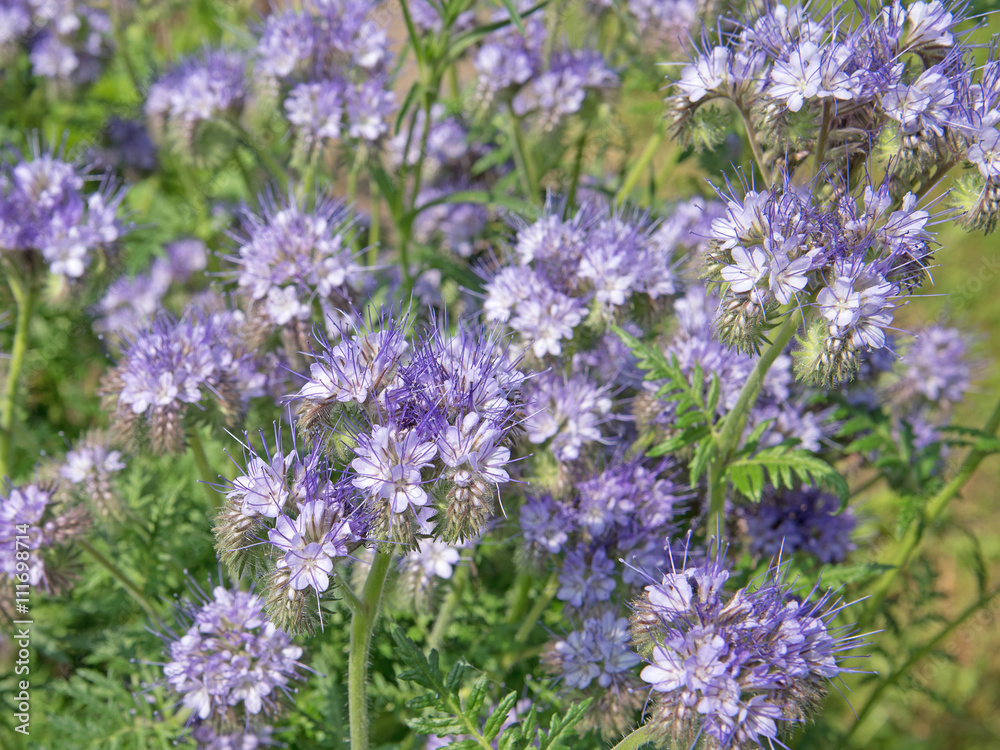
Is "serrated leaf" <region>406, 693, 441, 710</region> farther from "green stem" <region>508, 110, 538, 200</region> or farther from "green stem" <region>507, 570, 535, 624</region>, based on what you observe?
"green stem" <region>508, 110, 538, 200</region>

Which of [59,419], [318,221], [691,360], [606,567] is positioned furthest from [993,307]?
[59,419]

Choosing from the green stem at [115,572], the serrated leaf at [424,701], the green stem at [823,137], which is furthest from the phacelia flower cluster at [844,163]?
the green stem at [115,572]

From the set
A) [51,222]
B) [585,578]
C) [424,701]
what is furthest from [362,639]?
[51,222]

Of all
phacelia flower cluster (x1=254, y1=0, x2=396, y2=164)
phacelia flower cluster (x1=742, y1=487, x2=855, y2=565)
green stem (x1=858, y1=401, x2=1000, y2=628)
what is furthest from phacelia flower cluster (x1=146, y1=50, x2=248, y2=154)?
green stem (x1=858, y1=401, x2=1000, y2=628)

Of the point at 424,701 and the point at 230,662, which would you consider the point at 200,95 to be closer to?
the point at 230,662

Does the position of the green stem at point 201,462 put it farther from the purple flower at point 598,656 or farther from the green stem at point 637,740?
the green stem at point 637,740

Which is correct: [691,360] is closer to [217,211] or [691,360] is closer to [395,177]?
[395,177]
